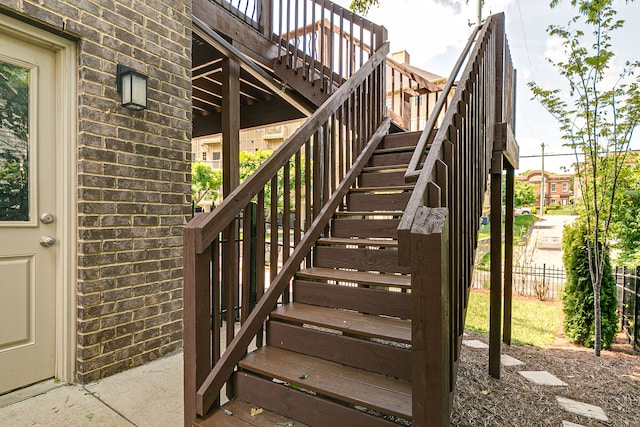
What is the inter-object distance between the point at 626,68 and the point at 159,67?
468 centimetres

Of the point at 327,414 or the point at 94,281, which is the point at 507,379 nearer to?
the point at 327,414

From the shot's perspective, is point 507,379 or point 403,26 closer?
point 507,379

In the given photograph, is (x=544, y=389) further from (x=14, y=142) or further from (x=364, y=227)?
(x=14, y=142)

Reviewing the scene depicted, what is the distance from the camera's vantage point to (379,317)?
206cm

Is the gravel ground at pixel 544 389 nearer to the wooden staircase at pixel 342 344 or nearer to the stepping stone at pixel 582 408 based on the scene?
the stepping stone at pixel 582 408

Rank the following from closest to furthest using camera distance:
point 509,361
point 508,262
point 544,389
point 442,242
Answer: point 442,242
point 544,389
point 509,361
point 508,262

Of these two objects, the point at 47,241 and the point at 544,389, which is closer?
the point at 47,241

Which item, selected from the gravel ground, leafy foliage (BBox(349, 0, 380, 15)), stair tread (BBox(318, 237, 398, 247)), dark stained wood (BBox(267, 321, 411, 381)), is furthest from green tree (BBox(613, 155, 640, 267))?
dark stained wood (BBox(267, 321, 411, 381))

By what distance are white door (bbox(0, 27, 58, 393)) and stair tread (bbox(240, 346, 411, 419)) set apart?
129cm

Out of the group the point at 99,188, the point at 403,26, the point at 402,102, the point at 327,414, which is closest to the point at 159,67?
the point at 99,188

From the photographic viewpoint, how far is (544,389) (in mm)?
2828

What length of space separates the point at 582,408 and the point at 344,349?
1.99 metres

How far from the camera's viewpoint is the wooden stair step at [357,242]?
241 cm

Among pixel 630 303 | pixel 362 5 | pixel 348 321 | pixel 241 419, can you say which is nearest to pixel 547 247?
pixel 630 303
